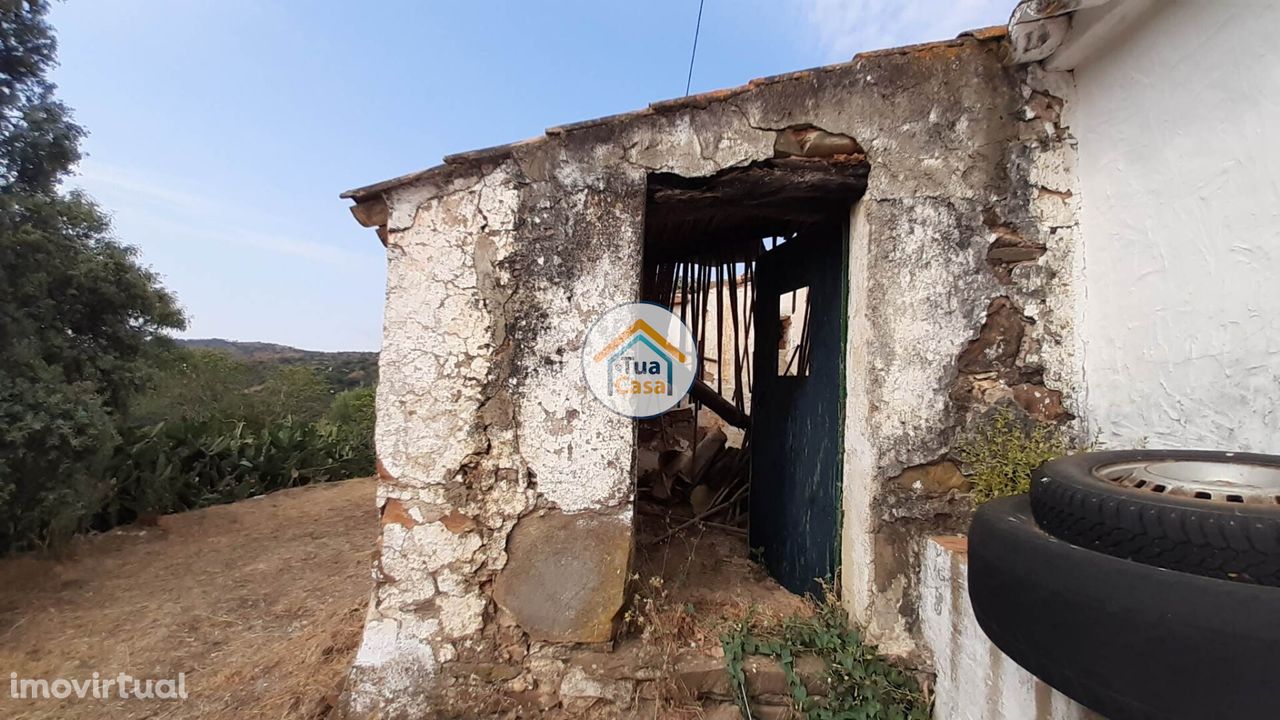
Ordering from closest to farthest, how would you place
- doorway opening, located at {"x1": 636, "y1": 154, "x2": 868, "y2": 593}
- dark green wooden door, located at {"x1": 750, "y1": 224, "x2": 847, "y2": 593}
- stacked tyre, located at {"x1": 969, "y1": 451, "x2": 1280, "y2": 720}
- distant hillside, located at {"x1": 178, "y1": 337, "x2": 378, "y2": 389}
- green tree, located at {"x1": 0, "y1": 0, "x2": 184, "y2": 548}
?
1. stacked tyre, located at {"x1": 969, "y1": 451, "x2": 1280, "y2": 720}
2. doorway opening, located at {"x1": 636, "y1": 154, "x2": 868, "y2": 593}
3. dark green wooden door, located at {"x1": 750, "y1": 224, "x2": 847, "y2": 593}
4. green tree, located at {"x1": 0, "y1": 0, "x2": 184, "y2": 548}
5. distant hillside, located at {"x1": 178, "y1": 337, "x2": 378, "y2": 389}

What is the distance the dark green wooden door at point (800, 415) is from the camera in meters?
2.83

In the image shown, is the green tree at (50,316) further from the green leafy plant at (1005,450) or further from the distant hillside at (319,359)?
the distant hillside at (319,359)

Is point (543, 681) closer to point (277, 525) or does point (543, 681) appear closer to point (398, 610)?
point (398, 610)

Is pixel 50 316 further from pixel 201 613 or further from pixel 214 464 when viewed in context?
pixel 201 613

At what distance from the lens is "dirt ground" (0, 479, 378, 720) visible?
2.71 metres

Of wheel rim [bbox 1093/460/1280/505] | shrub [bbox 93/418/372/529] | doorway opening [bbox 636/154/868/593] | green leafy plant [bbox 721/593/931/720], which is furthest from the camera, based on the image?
shrub [bbox 93/418/372/529]

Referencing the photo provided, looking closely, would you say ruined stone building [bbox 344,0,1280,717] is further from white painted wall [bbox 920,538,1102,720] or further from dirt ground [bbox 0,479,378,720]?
dirt ground [bbox 0,479,378,720]

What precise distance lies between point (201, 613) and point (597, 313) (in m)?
3.57

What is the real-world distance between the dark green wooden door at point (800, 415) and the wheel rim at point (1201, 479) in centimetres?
120

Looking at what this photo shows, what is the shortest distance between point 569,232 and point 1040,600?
201 cm

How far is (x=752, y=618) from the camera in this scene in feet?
8.50

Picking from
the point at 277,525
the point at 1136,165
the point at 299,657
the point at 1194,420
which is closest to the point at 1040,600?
the point at 1194,420

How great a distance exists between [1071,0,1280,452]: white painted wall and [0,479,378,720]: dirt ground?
3.50 meters

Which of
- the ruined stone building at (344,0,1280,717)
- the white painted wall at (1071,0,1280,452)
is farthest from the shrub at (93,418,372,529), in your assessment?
the white painted wall at (1071,0,1280,452)
